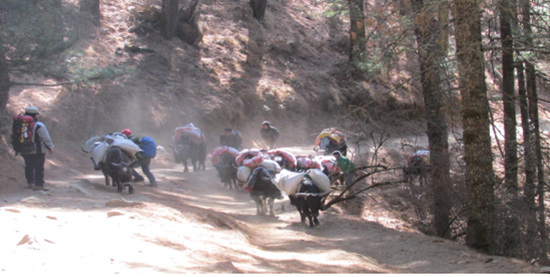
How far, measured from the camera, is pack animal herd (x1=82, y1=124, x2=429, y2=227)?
1234 cm

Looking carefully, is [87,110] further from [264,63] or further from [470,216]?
[470,216]

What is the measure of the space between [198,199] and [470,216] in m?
7.95

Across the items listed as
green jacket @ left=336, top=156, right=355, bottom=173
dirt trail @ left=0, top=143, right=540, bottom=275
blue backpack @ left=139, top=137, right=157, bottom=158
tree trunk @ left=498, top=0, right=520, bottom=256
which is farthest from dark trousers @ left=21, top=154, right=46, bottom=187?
tree trunk @ left=498, top=0, right=520, bottom=256

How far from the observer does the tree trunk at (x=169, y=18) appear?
28.1 metres

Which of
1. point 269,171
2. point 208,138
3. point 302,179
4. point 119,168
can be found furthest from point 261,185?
point 208,138

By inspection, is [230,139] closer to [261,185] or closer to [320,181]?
[261,185]

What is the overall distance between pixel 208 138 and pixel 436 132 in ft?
47.3

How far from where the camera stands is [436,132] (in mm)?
13141

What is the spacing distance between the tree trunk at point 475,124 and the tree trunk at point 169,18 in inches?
803

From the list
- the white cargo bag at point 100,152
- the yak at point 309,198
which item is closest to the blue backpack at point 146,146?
the white cargo bag at point 100,152

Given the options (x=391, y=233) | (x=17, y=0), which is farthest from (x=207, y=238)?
(x=17, y=0)

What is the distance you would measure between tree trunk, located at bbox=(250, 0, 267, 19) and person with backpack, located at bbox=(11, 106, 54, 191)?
25.3 m

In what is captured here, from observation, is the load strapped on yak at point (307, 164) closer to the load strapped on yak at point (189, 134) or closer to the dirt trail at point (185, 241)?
the dirt trail at point (185, 241)

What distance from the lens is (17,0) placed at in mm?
16625
